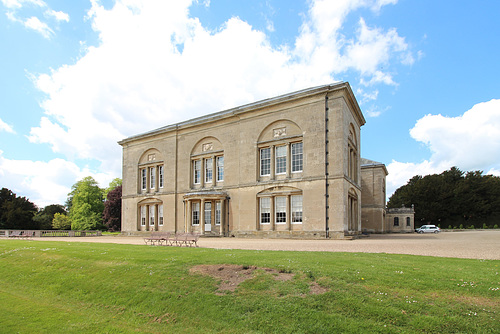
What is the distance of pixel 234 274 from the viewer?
10031 mm

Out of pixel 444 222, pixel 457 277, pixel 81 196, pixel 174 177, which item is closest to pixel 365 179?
pixel 444 222

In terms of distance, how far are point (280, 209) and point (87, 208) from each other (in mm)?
48438

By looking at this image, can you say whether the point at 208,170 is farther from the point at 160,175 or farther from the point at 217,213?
the point at 160,175

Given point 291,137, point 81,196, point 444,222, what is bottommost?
point 444,222

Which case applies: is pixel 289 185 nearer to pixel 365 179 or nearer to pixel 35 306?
pixel 35 306

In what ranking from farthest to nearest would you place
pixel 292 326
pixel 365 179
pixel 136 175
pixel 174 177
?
1. pixel 365 179
2. pixel 136 175
3. pixel 174 177
4. pixel 292 326

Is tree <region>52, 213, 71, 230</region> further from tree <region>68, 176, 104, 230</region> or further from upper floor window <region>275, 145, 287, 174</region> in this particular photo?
upper floor window <region>275, 145, 287, 174</region>

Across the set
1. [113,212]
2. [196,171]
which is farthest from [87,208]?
[196,171]

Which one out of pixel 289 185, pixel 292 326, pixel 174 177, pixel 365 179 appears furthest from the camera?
pixel 365 179

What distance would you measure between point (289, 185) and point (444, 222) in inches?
2029

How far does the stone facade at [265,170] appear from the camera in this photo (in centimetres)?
2741

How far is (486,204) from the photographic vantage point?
204 feet

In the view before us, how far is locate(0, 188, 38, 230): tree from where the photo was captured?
5284 centimetres

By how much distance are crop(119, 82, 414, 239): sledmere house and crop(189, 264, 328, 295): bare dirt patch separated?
17.5 m
